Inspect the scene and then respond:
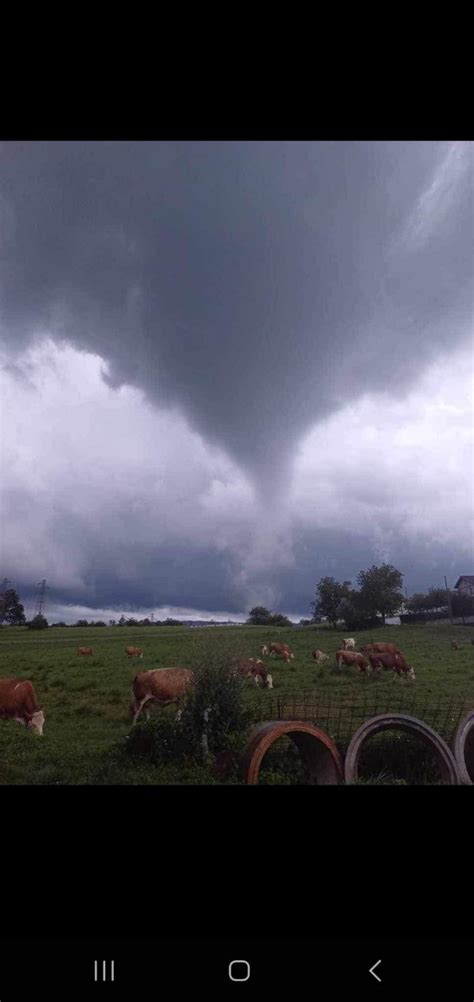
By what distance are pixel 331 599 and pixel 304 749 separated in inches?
176

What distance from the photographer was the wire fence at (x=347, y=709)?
6574mm

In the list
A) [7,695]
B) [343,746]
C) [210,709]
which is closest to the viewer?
[343,746]

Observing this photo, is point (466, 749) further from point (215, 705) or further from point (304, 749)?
point (215, 705)

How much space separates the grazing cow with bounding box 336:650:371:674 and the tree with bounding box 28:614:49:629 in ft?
15.8

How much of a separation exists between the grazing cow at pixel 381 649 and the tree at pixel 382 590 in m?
0.64

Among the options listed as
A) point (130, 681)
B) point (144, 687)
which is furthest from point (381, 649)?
point (130, 681)

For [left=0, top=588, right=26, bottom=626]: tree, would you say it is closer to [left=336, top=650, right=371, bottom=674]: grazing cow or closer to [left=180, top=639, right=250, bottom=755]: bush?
[left=180, top=639, right=250, bottom=755]: bush

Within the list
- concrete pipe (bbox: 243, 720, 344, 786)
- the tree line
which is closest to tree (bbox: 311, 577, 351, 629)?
the tree line

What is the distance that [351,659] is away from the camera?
29.2 feet
